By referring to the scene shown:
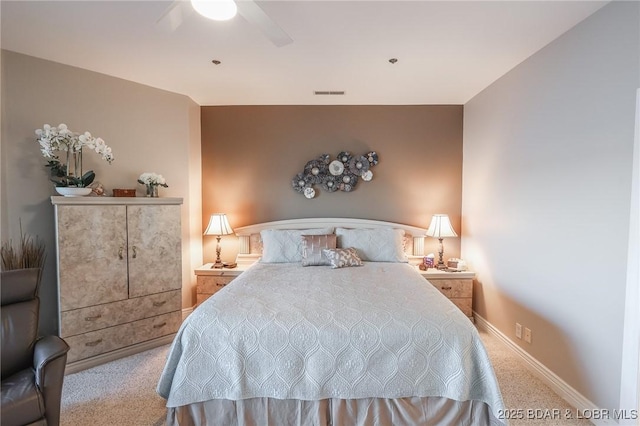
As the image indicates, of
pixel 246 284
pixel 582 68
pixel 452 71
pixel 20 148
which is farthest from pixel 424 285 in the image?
pixel 20 148

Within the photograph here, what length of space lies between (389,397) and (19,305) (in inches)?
90.6

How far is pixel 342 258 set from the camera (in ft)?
9.61

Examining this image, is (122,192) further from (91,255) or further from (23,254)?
(23,254)

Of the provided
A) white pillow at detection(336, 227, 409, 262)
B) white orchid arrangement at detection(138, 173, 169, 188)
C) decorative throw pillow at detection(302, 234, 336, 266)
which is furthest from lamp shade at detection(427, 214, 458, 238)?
white orchid arrangement at detection(138, 173, 169, 188)

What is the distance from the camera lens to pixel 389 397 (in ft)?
5.23

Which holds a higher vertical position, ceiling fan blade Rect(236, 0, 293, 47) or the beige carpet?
ceiling fan blade Rect(236, 0, 293, 47)

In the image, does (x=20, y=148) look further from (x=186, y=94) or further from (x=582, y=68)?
(x=582, y=68)

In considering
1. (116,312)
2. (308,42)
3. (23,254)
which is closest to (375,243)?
(308,42)

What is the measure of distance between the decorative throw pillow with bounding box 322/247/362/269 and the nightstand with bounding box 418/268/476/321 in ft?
2.77

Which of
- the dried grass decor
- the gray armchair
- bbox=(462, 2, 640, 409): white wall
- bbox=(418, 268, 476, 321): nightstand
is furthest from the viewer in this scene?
bbox=(418, 268, 476, 321): nightstand

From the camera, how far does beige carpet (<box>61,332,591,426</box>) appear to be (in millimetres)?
1847

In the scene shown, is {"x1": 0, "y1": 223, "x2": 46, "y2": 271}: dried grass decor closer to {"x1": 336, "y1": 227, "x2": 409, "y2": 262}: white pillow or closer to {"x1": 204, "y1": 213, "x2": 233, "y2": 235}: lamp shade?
{"x1": 204, "y1": 213, "x2": 233, "y2": 235}: lamp shade

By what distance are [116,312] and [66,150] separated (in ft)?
5.14

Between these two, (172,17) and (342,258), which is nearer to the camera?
(172,17)
